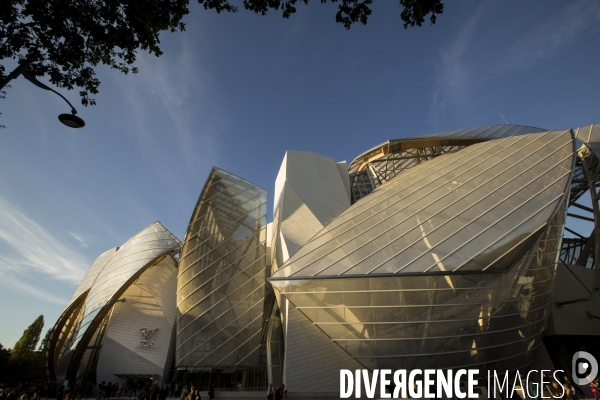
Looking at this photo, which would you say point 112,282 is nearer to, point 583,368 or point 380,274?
point 380,274

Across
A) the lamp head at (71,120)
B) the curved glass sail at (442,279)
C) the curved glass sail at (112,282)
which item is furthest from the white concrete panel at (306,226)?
the lamp head at (71,120)

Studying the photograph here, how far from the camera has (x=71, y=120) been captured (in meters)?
6.33

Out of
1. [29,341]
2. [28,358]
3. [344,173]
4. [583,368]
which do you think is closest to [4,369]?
[28,358]

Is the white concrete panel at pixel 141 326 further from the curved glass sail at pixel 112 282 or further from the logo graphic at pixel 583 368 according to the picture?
the logo graphic at pixel 583 368

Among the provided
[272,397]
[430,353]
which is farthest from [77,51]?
[430,353]

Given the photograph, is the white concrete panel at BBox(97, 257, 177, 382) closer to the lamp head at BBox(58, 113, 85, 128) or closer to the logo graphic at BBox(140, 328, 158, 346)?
the logo graphic at BBox(140, 328, 158, 346)

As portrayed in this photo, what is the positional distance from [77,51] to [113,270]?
21.3 metres

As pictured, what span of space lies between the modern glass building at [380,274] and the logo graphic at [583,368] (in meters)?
0.74

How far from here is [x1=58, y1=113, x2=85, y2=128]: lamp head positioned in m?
6.26

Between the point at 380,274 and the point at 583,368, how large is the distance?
50.1 feet

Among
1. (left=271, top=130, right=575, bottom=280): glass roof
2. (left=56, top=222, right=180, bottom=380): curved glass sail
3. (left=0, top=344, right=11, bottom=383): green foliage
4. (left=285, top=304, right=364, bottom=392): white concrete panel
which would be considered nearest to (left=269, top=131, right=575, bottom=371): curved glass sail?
(left=271, top=130, right=575, bottom=280): glass roof

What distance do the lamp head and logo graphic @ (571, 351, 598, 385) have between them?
23.5 m

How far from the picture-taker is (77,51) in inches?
278

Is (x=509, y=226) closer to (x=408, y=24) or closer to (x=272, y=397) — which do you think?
(x=408, y=24)
